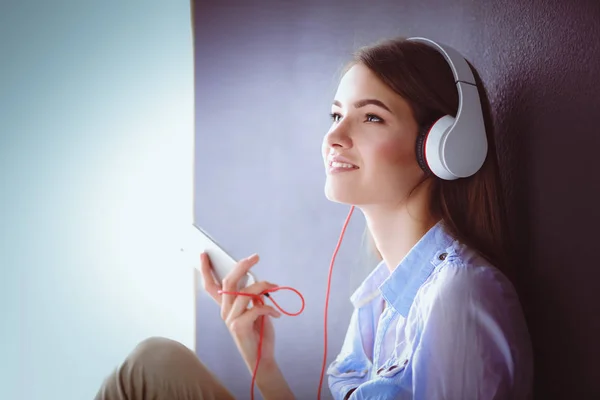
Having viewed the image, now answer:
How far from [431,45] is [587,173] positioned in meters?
0.35

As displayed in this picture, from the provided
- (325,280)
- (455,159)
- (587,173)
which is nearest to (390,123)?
(455,159)

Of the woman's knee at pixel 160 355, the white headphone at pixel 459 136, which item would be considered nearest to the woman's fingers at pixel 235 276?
the woman's knee at pixel 160 355

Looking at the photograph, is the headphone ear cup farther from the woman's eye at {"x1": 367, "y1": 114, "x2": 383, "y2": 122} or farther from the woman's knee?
the woman's knee

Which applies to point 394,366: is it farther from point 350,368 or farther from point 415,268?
point 350,368

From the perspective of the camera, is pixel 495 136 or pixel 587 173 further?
pixel 495 136

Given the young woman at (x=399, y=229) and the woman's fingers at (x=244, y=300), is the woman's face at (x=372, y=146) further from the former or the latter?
the woman's fingers at (x=244, y=300)

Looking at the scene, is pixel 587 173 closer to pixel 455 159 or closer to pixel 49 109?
pixel 455 159

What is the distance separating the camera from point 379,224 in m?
1.02

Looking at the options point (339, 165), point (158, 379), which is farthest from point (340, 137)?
point (158, 379)

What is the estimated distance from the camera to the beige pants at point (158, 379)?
97 centimetres

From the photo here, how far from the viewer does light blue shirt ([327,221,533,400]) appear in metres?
0.81

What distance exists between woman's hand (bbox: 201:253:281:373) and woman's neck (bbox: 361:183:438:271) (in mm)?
231

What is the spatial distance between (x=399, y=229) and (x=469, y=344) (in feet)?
0.87

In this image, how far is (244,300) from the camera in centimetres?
100
